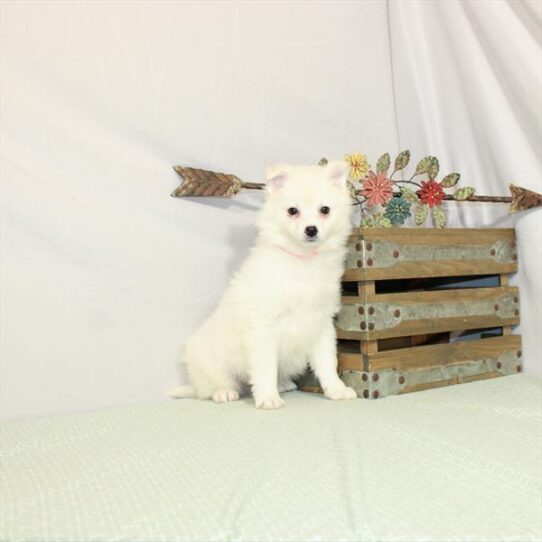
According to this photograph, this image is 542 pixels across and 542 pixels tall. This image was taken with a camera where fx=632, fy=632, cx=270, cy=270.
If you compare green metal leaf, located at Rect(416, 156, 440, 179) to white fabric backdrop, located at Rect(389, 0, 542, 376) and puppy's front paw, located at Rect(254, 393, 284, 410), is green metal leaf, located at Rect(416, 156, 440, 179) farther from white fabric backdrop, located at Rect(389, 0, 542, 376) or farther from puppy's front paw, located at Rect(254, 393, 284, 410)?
puppy's front paw, located at Rect(254, 393, 284, 410)

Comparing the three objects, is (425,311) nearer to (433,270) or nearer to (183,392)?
(433,270)

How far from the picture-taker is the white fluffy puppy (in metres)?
2.12

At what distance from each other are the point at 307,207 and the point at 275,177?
159mm

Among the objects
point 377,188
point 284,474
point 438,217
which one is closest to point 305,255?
point 377,188

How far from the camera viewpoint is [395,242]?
2.23 m

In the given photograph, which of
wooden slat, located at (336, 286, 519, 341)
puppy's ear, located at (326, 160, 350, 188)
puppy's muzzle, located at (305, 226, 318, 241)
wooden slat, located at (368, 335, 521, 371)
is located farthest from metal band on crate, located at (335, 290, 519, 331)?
puppy's ear, located at (326, 160, 350, 188)

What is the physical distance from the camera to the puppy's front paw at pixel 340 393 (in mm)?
2154

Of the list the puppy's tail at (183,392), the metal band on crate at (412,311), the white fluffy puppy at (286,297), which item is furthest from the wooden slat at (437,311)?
the puppy's tail at (183,392)

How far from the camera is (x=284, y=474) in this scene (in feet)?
4.32

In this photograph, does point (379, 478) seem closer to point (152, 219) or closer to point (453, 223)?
point (152, 219)

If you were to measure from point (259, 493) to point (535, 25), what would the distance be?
211 cm

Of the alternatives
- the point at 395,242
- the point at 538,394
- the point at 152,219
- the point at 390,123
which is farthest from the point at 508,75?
the point at 152,219

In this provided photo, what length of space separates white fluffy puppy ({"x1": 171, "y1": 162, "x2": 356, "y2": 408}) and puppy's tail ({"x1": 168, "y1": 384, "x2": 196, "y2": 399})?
0.39 feet

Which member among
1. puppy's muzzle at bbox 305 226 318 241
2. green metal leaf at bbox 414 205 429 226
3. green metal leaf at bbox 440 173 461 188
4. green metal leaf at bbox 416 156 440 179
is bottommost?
puppy's muzzle at bbox 305 226 318 241
